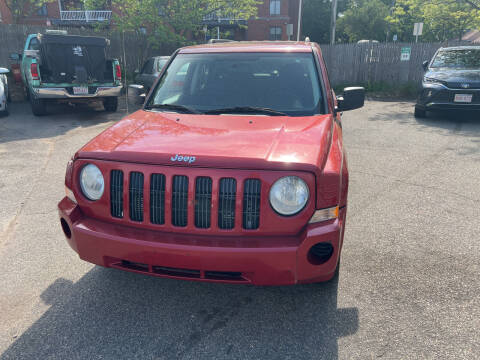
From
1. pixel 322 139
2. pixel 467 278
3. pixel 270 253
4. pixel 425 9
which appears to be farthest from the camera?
pixel 425 9

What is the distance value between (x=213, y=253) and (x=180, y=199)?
380 mm

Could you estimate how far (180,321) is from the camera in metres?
2.65

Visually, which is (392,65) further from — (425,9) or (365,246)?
(365,246)

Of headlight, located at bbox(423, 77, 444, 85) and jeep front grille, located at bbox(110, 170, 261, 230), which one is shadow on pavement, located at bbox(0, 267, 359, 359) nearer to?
jeep front grille, located at bbox(110, 170, 261, 230)

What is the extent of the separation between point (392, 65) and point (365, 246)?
47.9ft

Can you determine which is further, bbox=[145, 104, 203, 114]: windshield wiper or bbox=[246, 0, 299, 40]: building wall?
bbox=[246, 0, 299, 40]: building wall

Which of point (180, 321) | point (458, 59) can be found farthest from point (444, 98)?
point (180, 321)

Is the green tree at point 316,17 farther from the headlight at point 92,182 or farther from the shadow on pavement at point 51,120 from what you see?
the headlight at point 92,182

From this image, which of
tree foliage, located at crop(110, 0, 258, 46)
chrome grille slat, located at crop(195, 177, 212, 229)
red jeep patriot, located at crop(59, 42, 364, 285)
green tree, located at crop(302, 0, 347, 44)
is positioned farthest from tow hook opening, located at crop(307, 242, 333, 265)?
green tree, located at crop(302, 0, 347, 44)

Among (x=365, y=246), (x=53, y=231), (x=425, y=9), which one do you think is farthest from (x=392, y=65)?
(x=53, y=231)

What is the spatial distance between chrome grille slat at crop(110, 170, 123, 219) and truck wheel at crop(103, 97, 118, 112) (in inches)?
360

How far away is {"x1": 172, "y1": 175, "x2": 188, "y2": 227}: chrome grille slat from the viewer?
2.35 meters

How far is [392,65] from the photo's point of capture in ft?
53.4

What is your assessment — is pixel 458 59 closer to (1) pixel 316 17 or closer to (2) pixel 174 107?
(2) pixel 174 107
